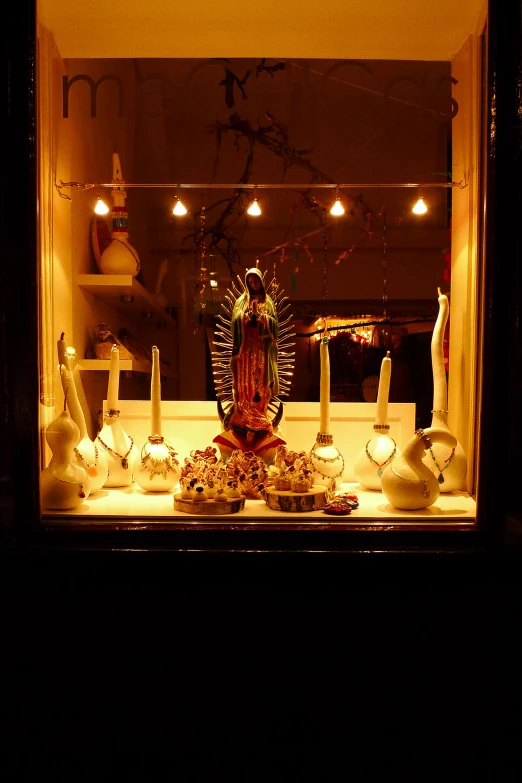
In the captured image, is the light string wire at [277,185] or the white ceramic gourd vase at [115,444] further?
the light string wire at [277,185]

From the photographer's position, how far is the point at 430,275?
5.51ft

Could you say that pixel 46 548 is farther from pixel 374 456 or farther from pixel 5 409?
pixel 374 456

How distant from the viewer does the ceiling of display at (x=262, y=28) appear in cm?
139

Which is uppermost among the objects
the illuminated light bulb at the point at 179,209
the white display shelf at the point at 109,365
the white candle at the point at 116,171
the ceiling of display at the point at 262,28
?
the ceiling of display at the point at 262,28

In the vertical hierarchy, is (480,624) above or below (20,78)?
below

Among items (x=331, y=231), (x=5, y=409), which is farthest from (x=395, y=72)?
(x=5, y=409)

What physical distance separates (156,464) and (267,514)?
0.35m

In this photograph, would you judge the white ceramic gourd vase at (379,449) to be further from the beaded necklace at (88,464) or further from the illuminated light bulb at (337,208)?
the beaded necklace at (88,464)

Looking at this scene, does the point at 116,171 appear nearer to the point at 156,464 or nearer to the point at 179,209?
the point at 179,209

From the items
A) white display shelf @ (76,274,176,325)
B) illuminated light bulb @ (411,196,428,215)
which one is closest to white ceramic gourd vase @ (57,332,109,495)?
white display shelf @ (76,274,176,325)

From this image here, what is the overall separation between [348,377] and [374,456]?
283mm

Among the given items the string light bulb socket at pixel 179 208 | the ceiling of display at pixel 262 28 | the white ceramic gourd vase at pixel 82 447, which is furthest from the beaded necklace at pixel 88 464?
the ceiling of display at pixel 262 28

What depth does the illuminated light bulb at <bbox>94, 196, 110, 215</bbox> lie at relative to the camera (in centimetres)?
167

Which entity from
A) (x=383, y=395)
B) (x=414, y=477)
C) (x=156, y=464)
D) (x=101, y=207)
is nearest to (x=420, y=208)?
(x=383, y=395)
